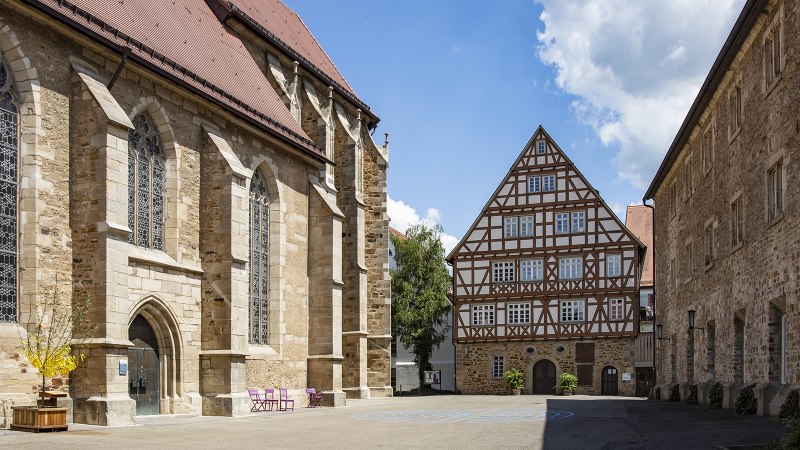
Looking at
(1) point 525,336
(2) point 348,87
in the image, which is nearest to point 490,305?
(1) point 525,336

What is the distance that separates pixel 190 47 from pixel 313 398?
9.86m

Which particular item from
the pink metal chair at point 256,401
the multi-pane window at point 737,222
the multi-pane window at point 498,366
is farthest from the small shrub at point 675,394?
the multi-pane window at point 498,366

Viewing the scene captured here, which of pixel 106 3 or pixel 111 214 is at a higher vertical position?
pixel 106 3

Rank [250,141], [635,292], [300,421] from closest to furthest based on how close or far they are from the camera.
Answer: [300,421], [250,141], [635,292]

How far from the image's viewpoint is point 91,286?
53.5ft

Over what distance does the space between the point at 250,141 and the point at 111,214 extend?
6.92m

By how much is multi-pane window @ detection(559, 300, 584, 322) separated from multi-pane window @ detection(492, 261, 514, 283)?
2825 mm

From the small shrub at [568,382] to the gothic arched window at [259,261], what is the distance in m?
21.1

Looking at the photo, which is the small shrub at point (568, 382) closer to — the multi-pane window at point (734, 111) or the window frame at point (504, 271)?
the window frame at point (504, 271)

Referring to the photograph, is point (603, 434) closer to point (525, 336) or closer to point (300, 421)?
point (300, 421)

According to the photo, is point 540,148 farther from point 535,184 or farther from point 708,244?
point 708,244

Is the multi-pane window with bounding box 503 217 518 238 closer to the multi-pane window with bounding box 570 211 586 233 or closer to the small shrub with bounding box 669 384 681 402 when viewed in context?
the multi-pane window with bounding box 570 211 586 233

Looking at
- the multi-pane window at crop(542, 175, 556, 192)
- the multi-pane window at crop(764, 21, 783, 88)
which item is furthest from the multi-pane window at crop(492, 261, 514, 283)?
the multi-pane window at crop(764, 21, 783, 88)

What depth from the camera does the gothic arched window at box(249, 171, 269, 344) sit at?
2345 cm
